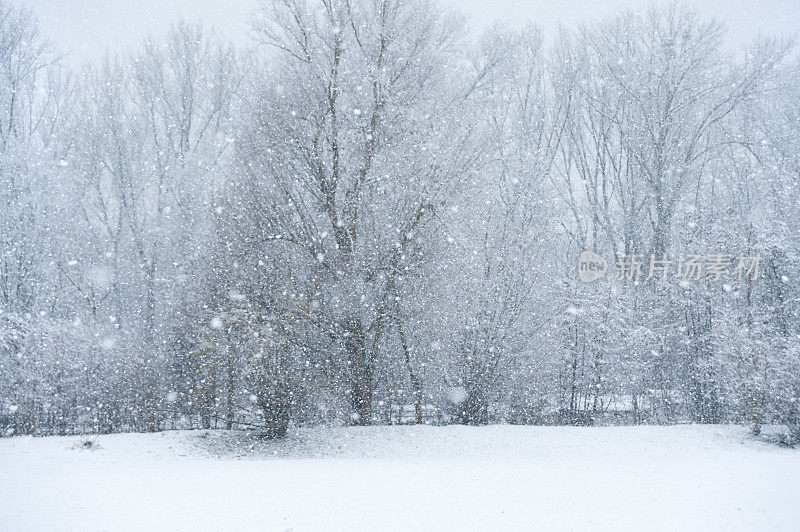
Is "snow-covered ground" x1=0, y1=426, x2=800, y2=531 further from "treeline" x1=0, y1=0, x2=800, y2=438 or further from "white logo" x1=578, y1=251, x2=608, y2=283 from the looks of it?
"white logo" x1=578, y1=251, x2=608, y2=283

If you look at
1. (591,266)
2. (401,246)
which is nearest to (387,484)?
(401,246)

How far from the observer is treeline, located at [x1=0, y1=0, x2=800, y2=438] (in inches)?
385

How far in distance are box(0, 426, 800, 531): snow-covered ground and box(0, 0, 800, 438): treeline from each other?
55.7 inches

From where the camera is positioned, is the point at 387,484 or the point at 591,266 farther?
the point at 591,266

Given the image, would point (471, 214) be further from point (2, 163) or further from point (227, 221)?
point (2, 163)

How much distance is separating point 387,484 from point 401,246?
19.4ft

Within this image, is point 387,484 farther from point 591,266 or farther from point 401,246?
point 591,266

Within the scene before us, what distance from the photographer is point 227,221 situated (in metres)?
10.6

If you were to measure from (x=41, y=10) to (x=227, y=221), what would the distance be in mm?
11663

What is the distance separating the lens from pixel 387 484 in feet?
19.7

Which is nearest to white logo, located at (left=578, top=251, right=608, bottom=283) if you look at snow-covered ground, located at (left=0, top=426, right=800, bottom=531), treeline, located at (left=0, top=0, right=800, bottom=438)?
treeline, located at (left=0, top=0, right=800, bottom=438)


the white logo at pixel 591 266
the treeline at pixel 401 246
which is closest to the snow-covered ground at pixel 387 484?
the treeline at pixel 401 246

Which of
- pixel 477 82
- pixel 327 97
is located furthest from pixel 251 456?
pixel 477 82

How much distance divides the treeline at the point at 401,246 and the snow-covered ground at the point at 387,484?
141cm
